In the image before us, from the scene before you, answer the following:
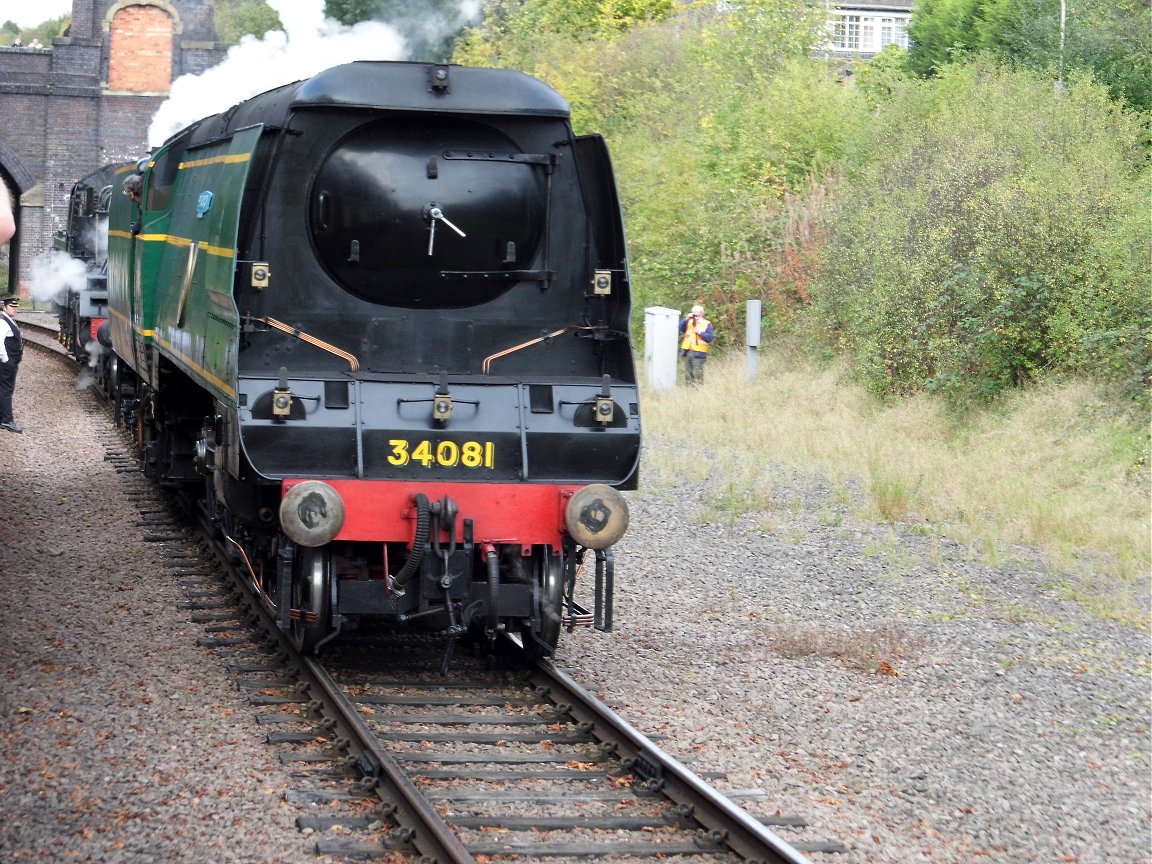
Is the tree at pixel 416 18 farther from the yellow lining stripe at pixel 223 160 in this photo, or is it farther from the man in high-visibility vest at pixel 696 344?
the yellow lining stripe at pixel 223 160

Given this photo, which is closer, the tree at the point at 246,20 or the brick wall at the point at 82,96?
the brick wall at the point at 82,96

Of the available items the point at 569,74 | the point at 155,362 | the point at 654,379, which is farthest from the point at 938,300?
the point at 569,74

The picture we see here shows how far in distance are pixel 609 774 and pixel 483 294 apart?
9.01ft

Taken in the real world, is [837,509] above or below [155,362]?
below

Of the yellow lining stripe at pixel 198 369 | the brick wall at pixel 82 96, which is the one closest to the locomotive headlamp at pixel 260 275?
the yellow lining stripe at pixel 198 369

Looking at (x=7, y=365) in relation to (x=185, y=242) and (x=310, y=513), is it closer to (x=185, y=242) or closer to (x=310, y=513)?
(x=185, y=242)

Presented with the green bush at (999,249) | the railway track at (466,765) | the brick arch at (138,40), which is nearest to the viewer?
the railway track at (466,765)

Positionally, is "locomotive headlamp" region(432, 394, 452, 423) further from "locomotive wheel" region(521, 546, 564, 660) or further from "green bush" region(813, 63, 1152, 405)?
"green bush" region(813, 63, 1152, 405)

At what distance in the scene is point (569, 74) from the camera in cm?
3481

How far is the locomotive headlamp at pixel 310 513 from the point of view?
21.7 ft

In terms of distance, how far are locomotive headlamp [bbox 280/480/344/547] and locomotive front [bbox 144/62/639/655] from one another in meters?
0.01

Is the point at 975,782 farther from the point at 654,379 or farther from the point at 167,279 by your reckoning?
the point at 654,379

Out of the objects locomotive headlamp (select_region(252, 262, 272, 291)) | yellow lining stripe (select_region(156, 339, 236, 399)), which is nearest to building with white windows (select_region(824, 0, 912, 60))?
yellow lining stripe (select_region(156, 339, 236, 399))

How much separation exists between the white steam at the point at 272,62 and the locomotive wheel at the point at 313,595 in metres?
13.5
